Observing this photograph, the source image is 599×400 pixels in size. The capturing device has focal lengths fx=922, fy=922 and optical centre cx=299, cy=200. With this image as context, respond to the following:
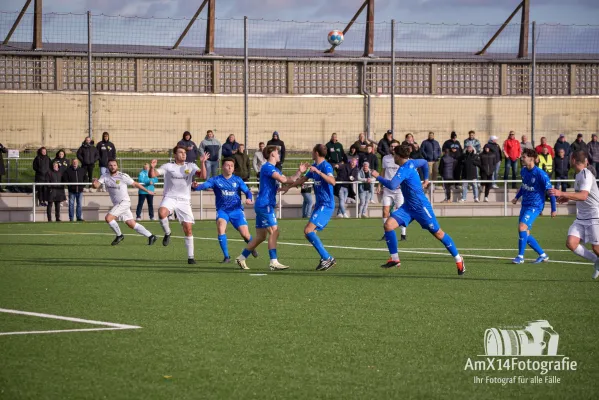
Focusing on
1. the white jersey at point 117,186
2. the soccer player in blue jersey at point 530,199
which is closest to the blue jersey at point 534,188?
the soccer player in blue jersey at point 530,199

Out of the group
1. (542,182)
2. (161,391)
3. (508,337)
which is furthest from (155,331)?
(542,182)

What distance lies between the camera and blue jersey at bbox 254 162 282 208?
13459 mm

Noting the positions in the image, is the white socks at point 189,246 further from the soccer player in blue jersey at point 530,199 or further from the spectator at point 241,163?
the spectator at point 241,163

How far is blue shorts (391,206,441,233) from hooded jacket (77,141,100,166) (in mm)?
15388

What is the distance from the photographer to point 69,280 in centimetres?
1224

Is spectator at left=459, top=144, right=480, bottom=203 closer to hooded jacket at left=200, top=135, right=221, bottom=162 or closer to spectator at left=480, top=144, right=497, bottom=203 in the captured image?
spectator at left=480, top=144, right=497, bottom=203

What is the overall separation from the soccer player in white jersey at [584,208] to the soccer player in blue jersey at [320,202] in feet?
10.4

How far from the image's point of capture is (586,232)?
12.1 meters

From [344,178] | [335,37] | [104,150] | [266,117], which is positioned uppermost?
[335,37]

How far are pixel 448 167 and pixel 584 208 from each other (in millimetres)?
17758

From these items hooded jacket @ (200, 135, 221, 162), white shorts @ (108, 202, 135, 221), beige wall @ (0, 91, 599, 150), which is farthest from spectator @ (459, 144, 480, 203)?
white shorts @ (108, 202, 135, 221)

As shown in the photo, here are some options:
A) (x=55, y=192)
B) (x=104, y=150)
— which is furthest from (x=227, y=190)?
(x=55, y=192)

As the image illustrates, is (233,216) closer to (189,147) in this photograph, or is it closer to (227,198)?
(227,198)

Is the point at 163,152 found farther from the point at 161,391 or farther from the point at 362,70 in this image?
the point at 161,391
